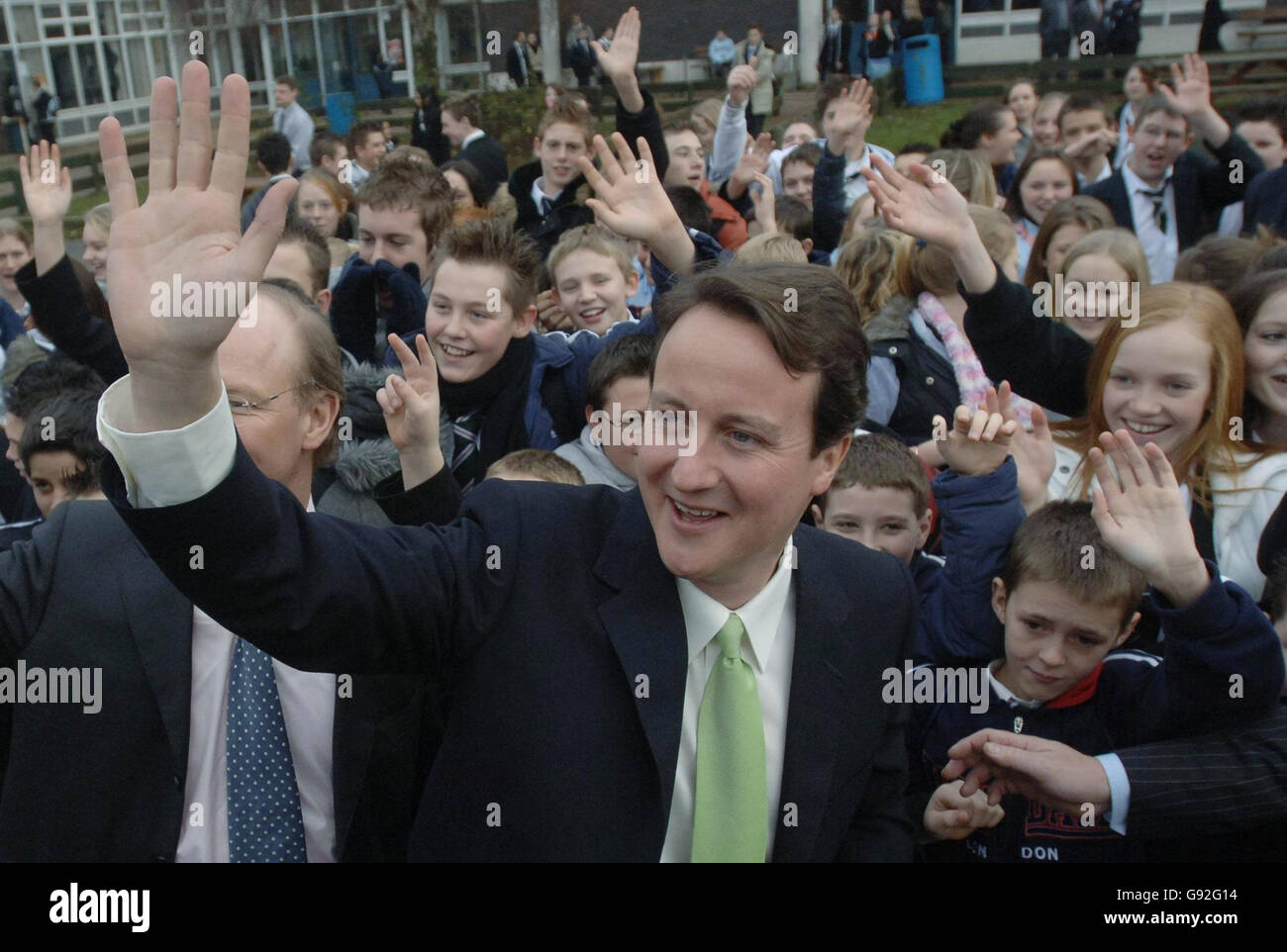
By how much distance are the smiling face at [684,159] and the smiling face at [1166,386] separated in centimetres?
432

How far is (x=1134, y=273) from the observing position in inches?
153

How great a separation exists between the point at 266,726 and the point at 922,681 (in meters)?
1.37

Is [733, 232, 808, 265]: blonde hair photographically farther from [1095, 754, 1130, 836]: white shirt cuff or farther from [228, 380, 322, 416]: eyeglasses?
[228, 380, 322, 416]: eyeglasses

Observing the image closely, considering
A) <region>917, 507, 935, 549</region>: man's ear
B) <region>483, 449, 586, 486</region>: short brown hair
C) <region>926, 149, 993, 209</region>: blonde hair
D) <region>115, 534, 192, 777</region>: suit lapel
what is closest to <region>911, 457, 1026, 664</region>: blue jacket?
<region>917, 507, 935, 549</region>: man's ear

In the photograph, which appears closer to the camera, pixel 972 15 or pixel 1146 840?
pixel 1146 840

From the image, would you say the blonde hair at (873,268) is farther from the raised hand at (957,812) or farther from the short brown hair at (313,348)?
the short brown hair at (313,348)

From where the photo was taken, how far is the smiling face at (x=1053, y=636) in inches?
96.7

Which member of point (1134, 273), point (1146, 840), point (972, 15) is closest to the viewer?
point (1146, 840)

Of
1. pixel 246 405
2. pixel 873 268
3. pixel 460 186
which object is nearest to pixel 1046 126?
pixel 460 186

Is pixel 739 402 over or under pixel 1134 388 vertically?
over

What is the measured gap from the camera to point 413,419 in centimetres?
249

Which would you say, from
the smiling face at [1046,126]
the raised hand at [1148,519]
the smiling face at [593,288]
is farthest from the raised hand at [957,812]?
the smiling face at [1046,126]
